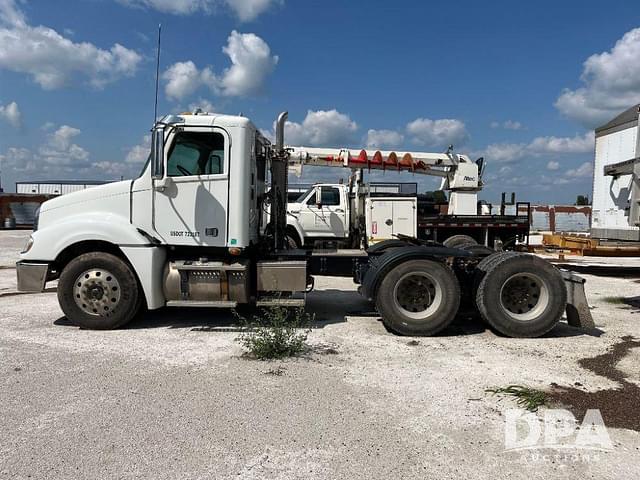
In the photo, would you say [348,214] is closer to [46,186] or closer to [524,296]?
[524,296]

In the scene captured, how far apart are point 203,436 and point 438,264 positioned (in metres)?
4.02

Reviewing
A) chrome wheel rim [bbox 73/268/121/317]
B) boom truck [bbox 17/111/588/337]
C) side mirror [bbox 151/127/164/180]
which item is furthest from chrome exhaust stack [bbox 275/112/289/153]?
Answer: chrome wheel rim [bbox 73/268/121/317]

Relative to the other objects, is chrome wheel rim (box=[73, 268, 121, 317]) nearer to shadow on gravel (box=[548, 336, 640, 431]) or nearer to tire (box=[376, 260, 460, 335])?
tire (box=[376, 260, 460, 335])

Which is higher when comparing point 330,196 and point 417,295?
point 330,196

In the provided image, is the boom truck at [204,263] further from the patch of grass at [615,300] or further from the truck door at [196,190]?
the patch of grass at [615,300]

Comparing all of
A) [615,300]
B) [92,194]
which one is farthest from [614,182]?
[92,194]

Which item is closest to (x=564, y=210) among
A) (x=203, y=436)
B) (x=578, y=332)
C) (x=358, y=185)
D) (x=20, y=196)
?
(x=358, y=185)

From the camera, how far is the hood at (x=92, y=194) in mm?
6871

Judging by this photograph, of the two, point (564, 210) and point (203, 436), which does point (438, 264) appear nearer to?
point (203, 436)

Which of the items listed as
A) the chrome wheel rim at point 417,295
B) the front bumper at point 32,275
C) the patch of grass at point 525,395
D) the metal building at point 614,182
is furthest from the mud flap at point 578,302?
the front bumper at point 32,275

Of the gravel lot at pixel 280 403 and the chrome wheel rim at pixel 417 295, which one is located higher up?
the chrome wheel rim at pixel 417 295

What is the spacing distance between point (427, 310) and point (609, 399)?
8.40 feet

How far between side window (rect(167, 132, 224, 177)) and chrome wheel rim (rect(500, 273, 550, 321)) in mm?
4266

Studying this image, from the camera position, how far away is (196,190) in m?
6.74
